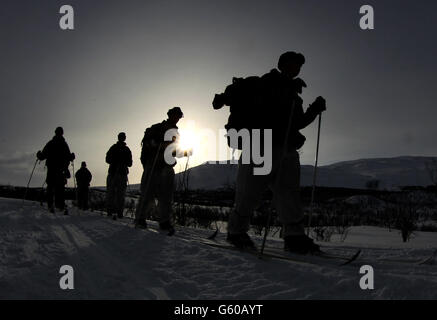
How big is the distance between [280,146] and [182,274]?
64.6 inches

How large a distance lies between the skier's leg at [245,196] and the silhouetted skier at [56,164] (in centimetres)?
728

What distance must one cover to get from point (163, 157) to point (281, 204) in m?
2.84

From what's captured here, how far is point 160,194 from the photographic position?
19.6 ft

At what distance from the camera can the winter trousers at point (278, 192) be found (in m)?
3.60

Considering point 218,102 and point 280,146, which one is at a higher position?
point 218,102

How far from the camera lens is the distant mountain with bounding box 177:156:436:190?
128m

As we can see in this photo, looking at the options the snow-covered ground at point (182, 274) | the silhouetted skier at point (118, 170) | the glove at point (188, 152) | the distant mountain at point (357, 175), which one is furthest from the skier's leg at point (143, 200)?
the distant mountain at point (357, 175)

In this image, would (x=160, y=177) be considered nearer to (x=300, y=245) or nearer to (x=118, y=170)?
(x=300, y=245)

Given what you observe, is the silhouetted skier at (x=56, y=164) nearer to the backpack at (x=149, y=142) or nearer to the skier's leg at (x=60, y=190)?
the skier's leg at (x=60, y=190)

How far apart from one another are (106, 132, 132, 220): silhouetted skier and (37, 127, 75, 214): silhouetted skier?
1320mm

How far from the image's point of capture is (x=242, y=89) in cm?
372

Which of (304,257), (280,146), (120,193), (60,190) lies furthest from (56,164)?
(304,257)
